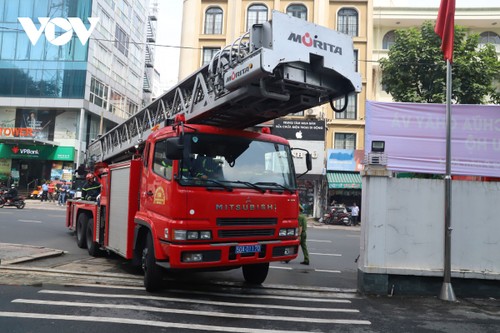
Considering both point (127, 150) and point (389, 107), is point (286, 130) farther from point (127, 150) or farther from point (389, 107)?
point (389, 107)

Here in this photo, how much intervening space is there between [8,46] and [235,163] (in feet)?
123

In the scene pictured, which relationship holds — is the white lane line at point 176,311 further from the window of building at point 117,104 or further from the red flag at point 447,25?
the window of building at point 117,104

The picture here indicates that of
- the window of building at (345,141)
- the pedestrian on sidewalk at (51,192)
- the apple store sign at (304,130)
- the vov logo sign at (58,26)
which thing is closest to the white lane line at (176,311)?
the apple store sign at (304,130)

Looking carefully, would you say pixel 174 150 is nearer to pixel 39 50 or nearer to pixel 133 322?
pixel 133 322

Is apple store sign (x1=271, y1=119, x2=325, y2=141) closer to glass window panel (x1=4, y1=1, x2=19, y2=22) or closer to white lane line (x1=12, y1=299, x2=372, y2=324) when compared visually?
white lane line (x1=12, y1=299, x2=372, y2=324)

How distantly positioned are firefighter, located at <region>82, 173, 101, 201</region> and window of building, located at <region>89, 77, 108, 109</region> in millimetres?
26185

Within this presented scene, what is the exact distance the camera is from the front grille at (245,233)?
5992 millimetres

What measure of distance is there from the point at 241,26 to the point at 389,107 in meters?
24.6

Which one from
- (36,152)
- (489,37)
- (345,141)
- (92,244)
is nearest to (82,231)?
(92,244)

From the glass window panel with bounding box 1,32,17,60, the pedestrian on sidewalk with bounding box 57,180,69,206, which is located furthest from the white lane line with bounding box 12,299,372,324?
the glass window panel with bounding box 1,32,17,60

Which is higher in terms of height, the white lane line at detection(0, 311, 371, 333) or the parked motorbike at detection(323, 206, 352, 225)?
the parked motorbike at detection(323, 206, 352, 225)

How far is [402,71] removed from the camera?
1991 cm

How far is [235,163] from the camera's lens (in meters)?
6.44

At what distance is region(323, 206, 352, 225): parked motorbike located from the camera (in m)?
24.8
